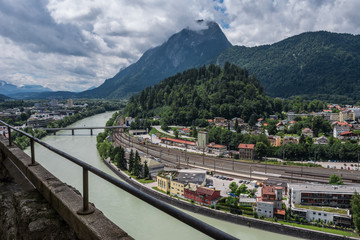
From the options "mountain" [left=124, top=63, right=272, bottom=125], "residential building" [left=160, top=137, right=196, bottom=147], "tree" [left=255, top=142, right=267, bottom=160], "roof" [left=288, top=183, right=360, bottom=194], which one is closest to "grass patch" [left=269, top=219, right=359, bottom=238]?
"roof" [left=288, top=183, right=360, bottom=194]

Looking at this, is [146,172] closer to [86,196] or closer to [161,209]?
[86,196]

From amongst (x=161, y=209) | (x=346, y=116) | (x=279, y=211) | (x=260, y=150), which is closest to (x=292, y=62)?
(x=346, y=116)

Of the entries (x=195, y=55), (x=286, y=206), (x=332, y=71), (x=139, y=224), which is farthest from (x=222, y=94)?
(x=195, y=55)

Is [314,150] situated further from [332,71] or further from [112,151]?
[332,71]

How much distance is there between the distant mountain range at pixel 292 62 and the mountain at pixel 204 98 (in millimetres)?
29010

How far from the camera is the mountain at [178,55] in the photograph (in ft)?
340

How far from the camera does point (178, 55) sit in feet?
359

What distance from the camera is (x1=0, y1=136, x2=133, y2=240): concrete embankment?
0.66 meters

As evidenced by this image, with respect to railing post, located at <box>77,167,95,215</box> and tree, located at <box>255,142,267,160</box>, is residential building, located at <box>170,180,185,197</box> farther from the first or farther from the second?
railing post, located at <box>77,167,95,215</box>

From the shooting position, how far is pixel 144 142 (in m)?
18.8

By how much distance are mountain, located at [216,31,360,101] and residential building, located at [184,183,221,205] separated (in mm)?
51196

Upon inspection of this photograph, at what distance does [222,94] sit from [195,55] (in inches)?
3223

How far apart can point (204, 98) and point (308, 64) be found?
163ft

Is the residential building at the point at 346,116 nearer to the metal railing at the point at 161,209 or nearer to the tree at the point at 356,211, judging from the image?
the tree at the point at 356,211
